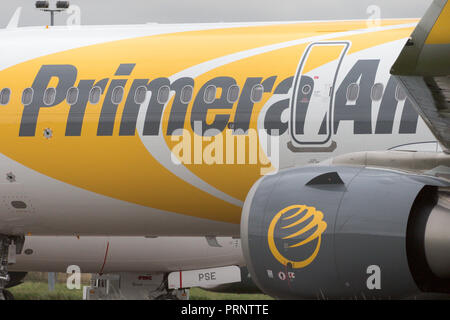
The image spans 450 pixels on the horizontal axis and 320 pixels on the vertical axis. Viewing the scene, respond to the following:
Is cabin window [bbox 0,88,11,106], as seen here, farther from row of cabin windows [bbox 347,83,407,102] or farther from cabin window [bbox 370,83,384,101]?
cabin window [bbox 370,83,384,101]

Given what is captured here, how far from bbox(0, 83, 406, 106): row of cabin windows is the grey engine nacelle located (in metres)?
2.40

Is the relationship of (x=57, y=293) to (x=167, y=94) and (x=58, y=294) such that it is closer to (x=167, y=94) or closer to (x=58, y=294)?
(x=58, y=294)

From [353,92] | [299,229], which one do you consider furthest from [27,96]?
[299,229]

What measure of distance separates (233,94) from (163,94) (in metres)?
0.92

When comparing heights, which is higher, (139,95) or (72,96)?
(72,96)

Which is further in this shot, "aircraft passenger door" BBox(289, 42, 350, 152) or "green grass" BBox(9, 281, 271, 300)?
"green grass" BBox(9, 281, 271, 300)

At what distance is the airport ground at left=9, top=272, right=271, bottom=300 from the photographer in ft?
80.9

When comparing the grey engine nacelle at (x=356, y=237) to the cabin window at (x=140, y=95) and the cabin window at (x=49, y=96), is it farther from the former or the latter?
the cabin window at (x=49, y=96)

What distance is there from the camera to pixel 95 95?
39.6ft

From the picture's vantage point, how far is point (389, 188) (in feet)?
27.6

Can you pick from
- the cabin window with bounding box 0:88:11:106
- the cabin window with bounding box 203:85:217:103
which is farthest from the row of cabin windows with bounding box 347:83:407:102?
the cabin window with bounding box 0:88:11:106

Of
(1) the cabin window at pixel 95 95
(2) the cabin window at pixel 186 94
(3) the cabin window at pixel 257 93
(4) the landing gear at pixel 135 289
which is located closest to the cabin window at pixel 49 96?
(1) the cabin window at pixel 95 95

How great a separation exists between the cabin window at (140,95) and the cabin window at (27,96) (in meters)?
1.45

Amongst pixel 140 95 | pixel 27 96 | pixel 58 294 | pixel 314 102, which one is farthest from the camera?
pixel 58 294
